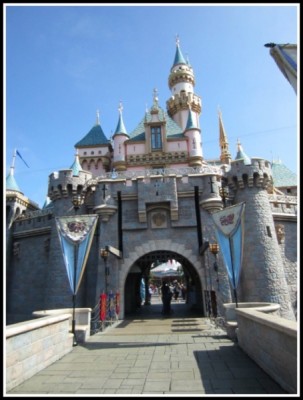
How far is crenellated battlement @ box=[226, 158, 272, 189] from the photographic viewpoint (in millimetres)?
20047

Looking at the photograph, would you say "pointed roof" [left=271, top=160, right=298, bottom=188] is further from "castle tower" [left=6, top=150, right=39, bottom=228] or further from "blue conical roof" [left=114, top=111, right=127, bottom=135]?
"castle tower" [left=6, top=150, right=39, bottom=228]

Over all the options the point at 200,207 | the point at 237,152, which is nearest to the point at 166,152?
the point at 237,152

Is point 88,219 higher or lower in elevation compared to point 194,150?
lower

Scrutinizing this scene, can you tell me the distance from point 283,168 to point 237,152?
14.9 metres

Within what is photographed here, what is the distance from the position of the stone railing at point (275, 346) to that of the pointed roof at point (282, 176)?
2924cm

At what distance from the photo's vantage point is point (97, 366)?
7.05m

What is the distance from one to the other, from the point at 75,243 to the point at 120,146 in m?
17.4

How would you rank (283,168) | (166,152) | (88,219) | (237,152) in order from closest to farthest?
1. (88,219)
2. (237,152)
3. (166,152)
4. (283,168)

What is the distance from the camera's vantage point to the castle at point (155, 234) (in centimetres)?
1800

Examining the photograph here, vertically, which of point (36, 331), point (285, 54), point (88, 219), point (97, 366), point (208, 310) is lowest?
point (208, 310)

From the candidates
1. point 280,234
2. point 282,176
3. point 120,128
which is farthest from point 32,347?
point 282,176

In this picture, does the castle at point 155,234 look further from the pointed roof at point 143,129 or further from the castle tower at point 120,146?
the pointed roof at point 143,129

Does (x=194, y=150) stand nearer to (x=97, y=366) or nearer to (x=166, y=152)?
(x=166, y=152)

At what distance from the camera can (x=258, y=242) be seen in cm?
1895
